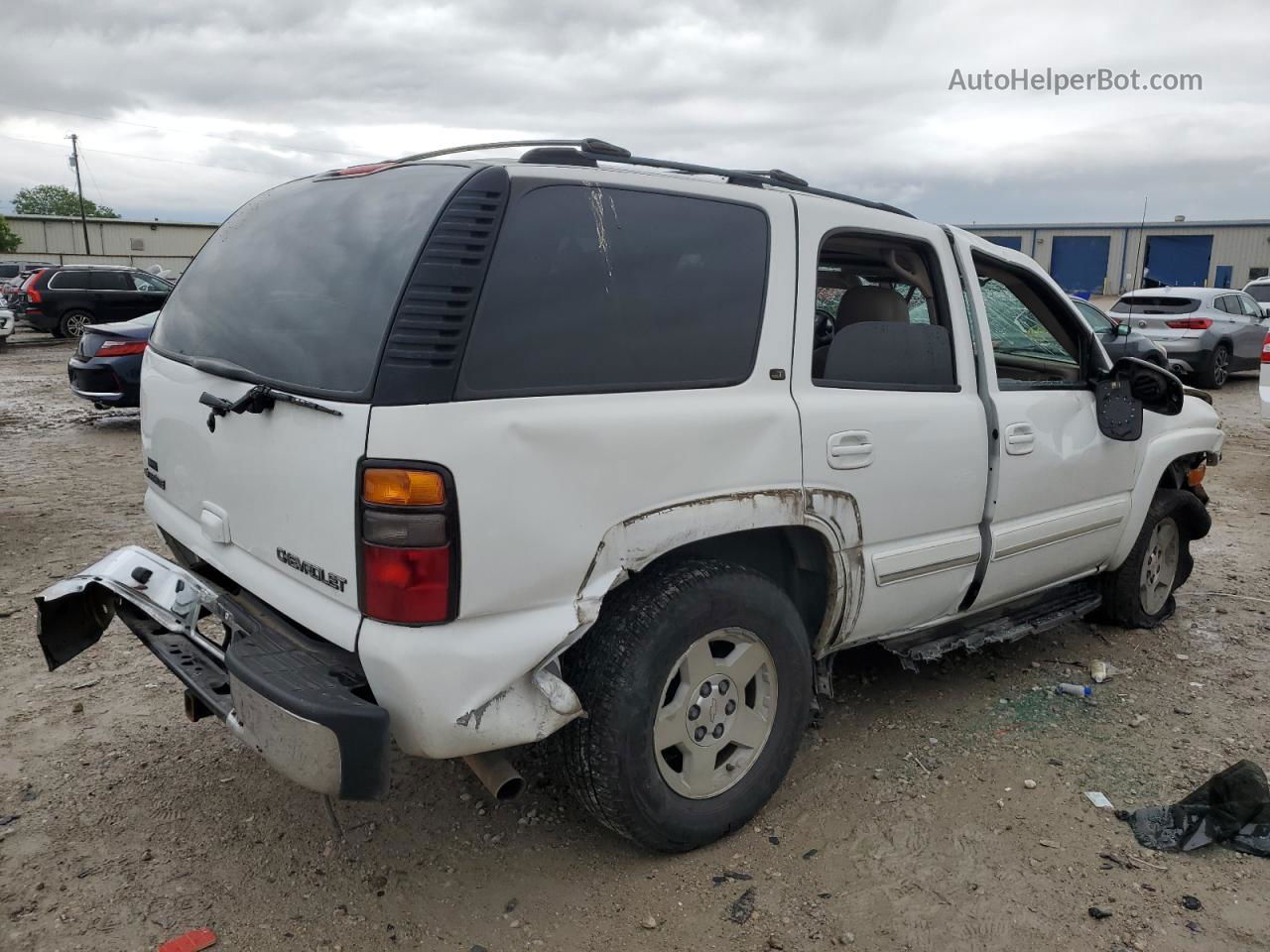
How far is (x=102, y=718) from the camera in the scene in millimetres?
3670

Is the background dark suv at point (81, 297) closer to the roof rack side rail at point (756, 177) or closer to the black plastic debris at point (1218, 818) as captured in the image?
the roof rack side rail at point (756, 177)

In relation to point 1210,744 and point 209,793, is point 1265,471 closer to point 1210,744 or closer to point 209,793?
point 1210,744

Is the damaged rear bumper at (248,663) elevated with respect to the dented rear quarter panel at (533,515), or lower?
lower

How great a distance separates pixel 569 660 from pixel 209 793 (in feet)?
4.77

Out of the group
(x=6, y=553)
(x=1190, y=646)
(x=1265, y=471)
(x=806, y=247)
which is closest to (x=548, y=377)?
(x=806, y=247)

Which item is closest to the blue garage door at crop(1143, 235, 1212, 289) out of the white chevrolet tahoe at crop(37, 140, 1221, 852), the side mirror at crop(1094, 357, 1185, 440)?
the side mirror at crop(1094, 357, 1185, 440)

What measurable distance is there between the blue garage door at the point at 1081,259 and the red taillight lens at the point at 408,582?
45583mm

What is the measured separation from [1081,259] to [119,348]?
43058 mm

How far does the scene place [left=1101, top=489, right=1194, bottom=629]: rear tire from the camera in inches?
182

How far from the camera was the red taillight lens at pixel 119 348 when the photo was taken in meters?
9.35

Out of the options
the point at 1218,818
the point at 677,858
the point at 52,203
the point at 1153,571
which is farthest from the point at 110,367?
the point at 52,203

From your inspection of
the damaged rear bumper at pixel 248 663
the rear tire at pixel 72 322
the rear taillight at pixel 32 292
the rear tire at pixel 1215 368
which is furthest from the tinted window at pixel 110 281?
the rear tire at pixel 1215 368

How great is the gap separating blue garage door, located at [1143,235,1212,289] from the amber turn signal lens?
44.8 metres

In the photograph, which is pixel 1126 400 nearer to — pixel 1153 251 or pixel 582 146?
pixel 582 146
